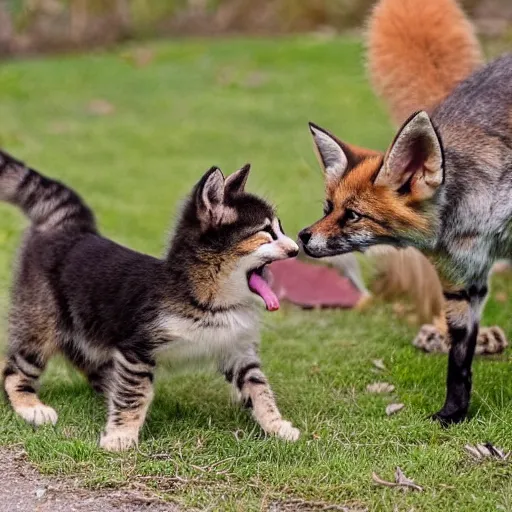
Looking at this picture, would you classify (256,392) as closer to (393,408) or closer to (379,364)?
(393,408)

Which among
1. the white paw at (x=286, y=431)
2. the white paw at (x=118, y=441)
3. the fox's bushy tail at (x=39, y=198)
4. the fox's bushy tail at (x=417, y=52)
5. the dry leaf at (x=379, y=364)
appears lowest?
the dry leaf at (x=379, y=364)

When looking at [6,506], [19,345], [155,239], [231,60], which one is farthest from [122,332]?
[231,60]

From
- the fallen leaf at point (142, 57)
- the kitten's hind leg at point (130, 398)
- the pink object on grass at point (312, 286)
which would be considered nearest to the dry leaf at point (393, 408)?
the kitten's hind leg at point (130, 398)

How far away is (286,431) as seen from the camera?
176 inches

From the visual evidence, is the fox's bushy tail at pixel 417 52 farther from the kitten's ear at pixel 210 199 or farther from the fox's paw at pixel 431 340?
the kitten's ear at pixel 210 199

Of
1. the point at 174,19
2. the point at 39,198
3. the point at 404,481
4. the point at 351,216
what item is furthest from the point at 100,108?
the point at 404,481

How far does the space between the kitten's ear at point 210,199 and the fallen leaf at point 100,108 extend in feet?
29.3

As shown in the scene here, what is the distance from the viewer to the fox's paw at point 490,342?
565 centimetres

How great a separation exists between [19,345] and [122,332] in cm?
64

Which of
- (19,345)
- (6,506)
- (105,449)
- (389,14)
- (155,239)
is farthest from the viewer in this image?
(155,239)

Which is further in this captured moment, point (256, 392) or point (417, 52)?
point (417, 52)

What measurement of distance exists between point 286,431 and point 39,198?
1750mm

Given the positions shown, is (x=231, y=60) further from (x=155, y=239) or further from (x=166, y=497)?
(x=166, y=497)

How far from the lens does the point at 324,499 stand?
12.8 feet
